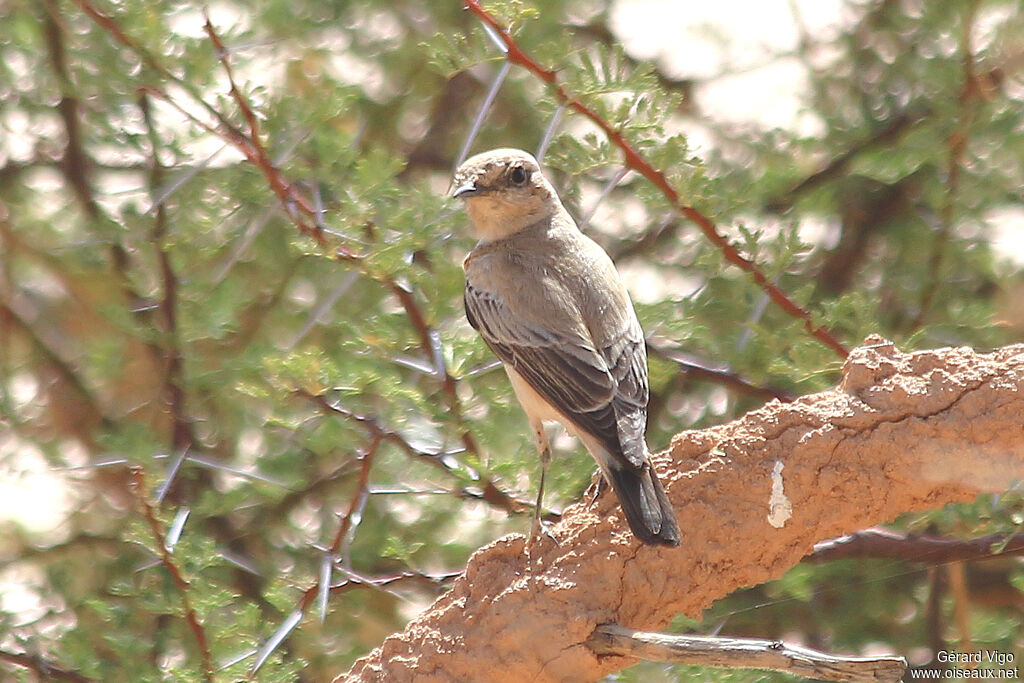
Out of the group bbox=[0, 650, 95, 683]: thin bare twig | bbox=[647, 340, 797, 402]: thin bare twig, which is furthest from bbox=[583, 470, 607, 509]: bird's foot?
bbox=[0, 650, 95, 683]: thin bare twig

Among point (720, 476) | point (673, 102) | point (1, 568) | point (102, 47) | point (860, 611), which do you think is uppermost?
point (102, 47)

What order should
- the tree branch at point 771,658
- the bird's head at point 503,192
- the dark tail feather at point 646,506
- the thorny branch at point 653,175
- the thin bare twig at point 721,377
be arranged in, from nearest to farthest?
1. the tree branch at point 771,658
2. the dark tail feather at point 646,506
3. the thorny branch at point 653,175
4. the bird's head at point 503,192
5. the thin bare twig at point 721,377

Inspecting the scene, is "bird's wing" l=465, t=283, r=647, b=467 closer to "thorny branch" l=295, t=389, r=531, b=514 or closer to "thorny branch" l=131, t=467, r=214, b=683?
"thorny branch" l=295, t=389, r=531, b=514

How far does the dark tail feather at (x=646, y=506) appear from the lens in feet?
10.8

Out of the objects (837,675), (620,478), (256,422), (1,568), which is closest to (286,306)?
(256,422)

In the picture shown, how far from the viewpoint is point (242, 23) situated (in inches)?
233

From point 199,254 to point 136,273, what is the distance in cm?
29

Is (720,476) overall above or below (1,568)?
above

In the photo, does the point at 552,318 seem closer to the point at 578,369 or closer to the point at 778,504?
the point at 578,369

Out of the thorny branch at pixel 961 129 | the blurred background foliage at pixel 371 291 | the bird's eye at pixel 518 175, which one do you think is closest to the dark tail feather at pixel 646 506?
the blurred background foliage at pixel 371 291

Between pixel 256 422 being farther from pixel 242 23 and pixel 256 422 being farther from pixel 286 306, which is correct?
pixel 242 23

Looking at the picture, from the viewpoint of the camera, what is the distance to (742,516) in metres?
3.55

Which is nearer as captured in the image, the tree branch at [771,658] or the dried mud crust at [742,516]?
the tree branch at [771,658]

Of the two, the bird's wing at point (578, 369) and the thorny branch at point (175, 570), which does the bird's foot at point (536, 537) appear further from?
the thorny branch at point (175, 570)
